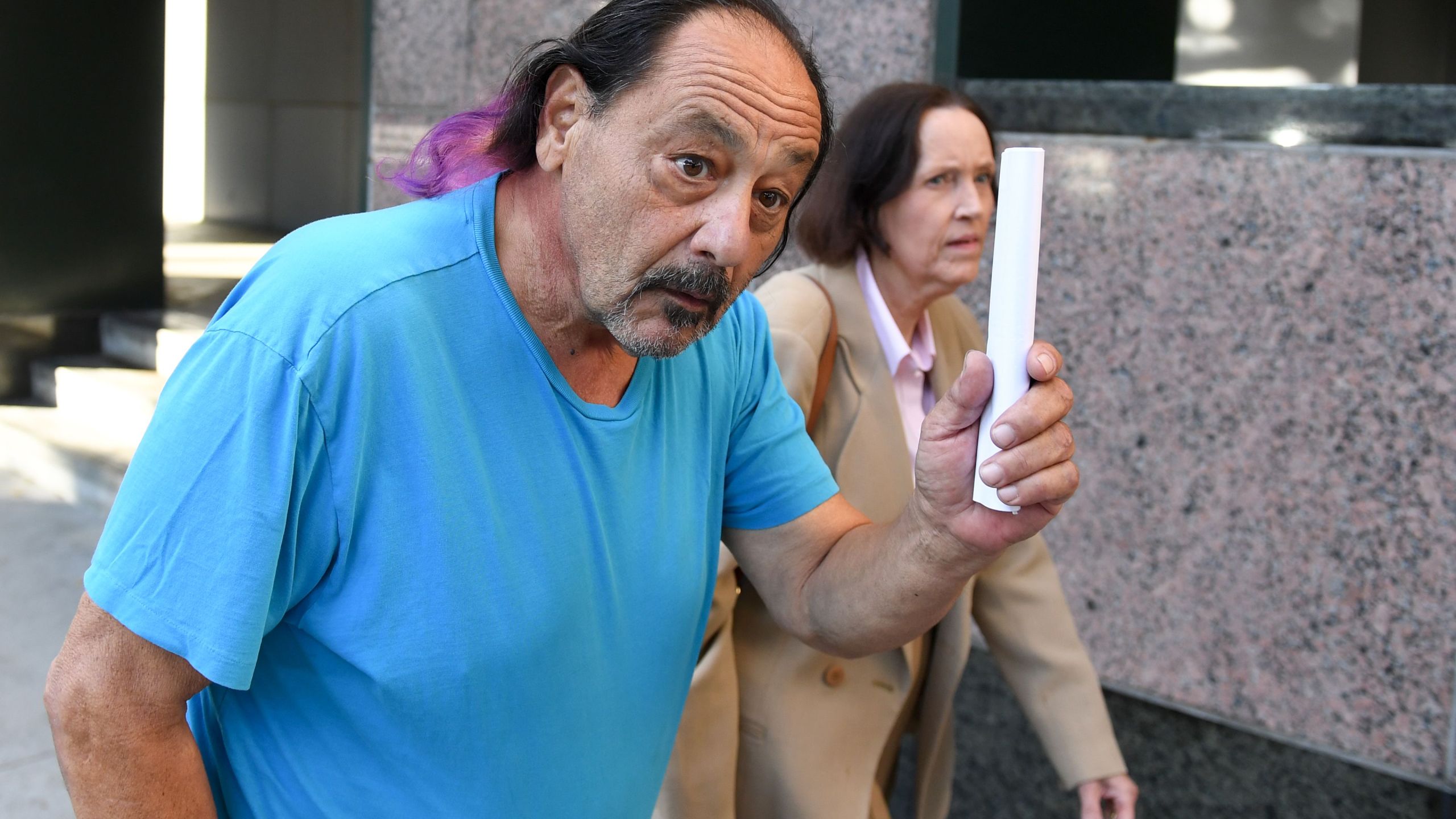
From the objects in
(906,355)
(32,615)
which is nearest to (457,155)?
(906,355)

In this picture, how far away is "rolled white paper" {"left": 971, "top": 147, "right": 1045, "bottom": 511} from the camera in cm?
146

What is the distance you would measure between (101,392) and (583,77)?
20.8ft

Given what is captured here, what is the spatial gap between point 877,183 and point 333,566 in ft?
5.64

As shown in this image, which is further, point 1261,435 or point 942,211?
point 1261,435

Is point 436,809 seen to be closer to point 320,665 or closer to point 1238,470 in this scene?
point 320,665

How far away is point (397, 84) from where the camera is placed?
548cm

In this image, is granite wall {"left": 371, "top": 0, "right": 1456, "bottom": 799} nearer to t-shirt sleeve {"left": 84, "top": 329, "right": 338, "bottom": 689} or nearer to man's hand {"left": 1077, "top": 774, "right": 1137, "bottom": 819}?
man's hand {"left": 1077, "top": 774, "right": 1137, "bottom": 819}

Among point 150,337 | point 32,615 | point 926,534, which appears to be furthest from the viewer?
point 150,337

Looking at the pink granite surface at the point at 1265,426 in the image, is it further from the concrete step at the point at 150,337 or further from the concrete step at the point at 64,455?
the concrete step at the point at 150,337

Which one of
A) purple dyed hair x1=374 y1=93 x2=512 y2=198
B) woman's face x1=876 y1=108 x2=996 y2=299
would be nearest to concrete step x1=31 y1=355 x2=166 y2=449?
woman's face x1=876 y1=108 x2=996 y2=299

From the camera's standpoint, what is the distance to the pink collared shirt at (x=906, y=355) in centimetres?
274

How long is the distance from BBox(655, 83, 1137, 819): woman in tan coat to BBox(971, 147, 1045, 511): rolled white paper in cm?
91

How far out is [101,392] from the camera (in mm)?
7184

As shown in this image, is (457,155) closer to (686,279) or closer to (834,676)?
(686,279)
